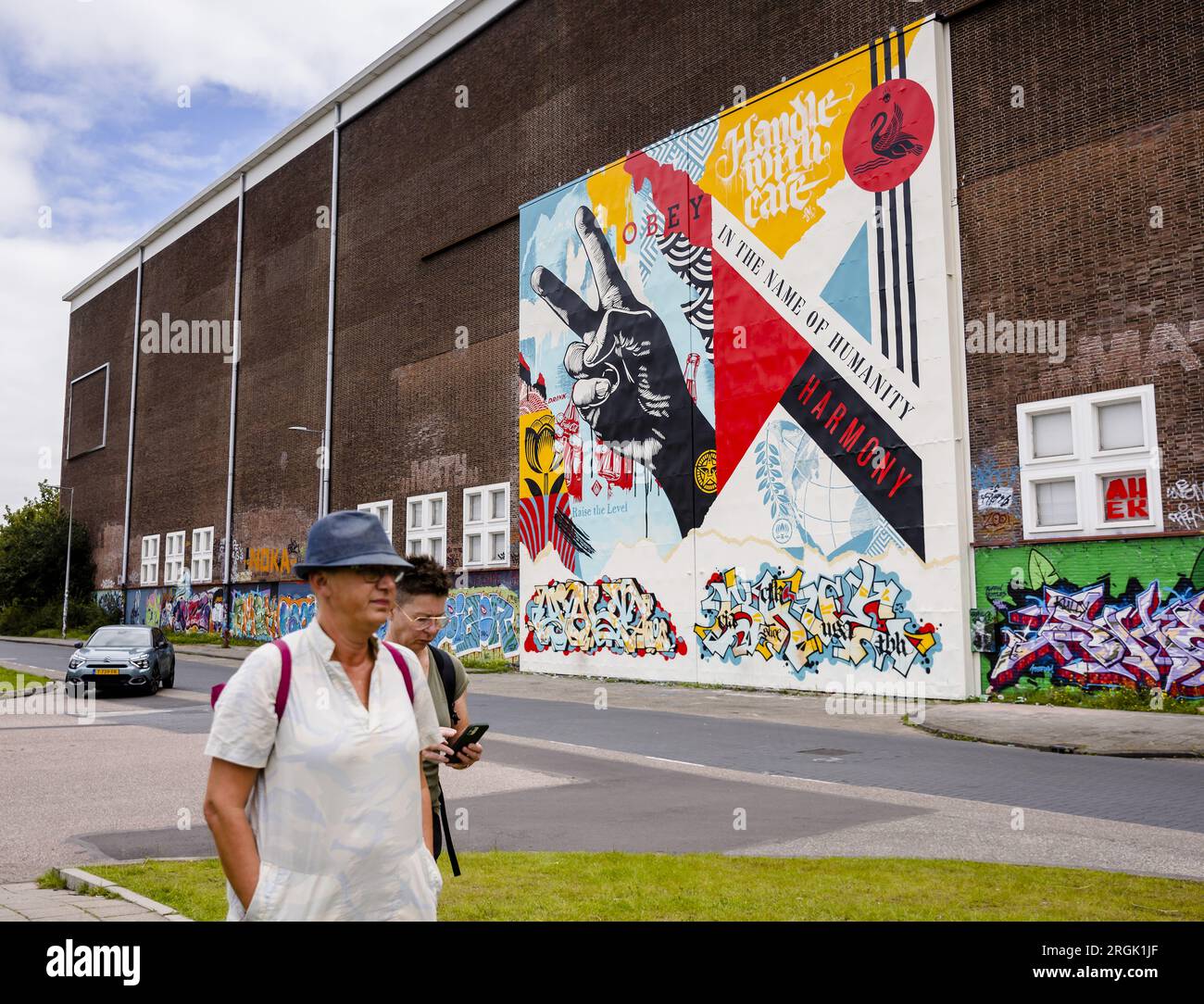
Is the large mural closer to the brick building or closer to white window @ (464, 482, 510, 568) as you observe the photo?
the brick building

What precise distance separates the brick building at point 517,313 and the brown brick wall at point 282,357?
158 mm

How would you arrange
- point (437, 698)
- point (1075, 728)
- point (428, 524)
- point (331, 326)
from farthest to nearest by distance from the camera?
point (331, 326)
point (428, 524)
point (1075, 728)
point (437, 698)

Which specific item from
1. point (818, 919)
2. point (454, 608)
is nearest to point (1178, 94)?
point (818, 919)

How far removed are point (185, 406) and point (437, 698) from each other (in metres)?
53.2

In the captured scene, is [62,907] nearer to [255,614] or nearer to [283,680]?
[283,680]

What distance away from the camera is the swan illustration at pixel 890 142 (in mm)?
23047

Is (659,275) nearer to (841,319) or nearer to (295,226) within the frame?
(841,319)

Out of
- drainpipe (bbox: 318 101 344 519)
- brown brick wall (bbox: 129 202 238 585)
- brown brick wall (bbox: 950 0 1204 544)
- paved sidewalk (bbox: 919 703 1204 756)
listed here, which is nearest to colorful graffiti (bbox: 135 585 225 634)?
brown brick wall (bbox: 129 202 238 585)

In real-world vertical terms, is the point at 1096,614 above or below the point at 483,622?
above

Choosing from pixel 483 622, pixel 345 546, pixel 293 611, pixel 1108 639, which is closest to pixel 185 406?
pixel 293 611

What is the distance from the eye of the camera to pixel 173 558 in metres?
53.8

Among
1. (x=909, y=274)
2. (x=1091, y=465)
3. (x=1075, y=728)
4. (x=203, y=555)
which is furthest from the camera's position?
(x=203, y=555)

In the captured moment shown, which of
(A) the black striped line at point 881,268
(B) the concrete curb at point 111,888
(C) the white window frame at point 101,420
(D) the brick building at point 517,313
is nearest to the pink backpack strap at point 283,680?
(B) the concrete curb at point 111,888

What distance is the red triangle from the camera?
2497cm
